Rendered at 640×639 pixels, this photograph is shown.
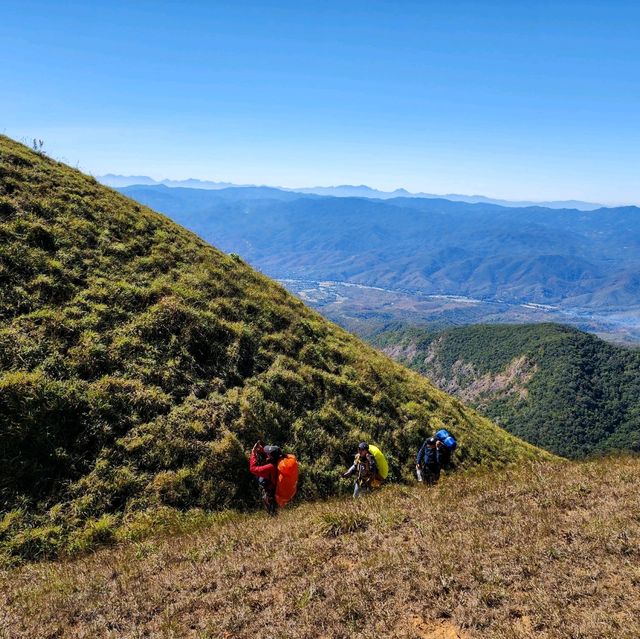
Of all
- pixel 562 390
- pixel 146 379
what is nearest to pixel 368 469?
pixel 146 379

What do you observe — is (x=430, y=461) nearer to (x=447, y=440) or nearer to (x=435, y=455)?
(x=435, y=455)

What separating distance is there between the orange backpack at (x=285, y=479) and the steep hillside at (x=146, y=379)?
5.98 feet

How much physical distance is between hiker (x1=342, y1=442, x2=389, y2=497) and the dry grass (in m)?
2.32

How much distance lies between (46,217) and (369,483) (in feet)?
55.0

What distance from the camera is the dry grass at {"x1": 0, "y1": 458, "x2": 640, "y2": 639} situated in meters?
6.15

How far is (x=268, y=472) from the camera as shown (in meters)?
10.9

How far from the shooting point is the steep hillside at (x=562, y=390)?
125 m

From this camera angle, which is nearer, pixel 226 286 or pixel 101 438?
pixel 101 438

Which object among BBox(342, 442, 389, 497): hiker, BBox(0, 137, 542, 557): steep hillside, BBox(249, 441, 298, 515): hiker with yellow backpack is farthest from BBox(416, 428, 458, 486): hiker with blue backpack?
BBox(249, 441, 298, 515): hiker with yellow backpack

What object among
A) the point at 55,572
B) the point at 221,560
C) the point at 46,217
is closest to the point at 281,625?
the point at 221,560

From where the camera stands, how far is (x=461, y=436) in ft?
65.4

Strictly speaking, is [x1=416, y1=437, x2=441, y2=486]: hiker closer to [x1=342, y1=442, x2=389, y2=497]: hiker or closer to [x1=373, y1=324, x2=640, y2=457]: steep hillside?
[x1=342, y1=442, x2=389, y2=497]: hiker

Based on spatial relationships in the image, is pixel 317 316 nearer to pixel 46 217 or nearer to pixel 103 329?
pixel 103 329

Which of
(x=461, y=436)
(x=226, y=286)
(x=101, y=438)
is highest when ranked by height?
(x=226, y=286)
